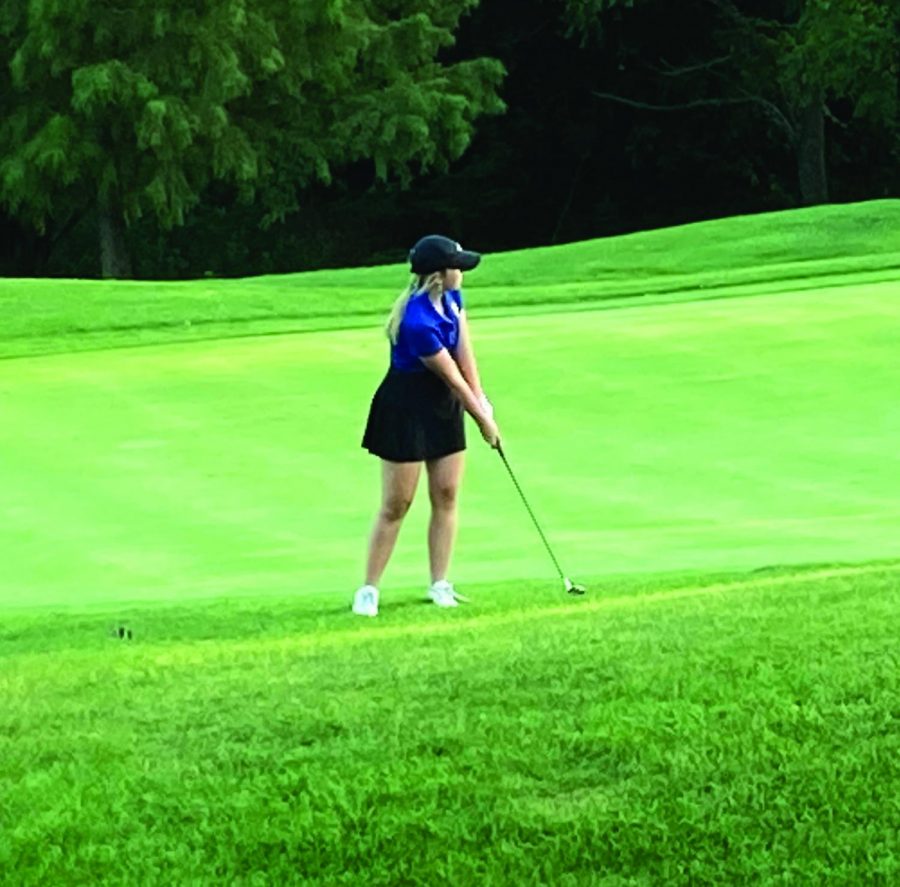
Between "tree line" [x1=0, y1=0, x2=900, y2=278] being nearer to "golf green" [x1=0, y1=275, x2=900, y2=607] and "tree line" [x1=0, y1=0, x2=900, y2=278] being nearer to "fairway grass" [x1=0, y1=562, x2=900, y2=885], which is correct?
"golf green" [x1=0, y1=275, x2=900, y2=607]

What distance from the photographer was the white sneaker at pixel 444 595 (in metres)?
8.25

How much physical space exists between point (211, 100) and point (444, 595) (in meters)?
32.7

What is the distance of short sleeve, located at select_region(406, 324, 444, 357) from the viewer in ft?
26.3

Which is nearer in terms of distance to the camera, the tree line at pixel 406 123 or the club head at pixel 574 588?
the club head at pixel 574 588

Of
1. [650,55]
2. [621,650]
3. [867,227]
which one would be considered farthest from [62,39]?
[621,650]

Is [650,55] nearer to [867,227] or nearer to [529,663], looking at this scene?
[867,227]

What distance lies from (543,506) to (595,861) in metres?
6.39

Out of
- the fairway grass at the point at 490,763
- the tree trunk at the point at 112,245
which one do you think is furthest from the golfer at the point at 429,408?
the tree trunk at the point at 112,245

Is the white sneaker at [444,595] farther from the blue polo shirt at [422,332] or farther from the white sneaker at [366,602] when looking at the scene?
the blue polo shirt at [422,332]

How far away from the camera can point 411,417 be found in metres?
8.25

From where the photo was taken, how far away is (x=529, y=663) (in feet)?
18.7

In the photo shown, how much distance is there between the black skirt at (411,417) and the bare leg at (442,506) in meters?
0.12

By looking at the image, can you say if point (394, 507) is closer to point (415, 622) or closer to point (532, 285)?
point (415, 622)

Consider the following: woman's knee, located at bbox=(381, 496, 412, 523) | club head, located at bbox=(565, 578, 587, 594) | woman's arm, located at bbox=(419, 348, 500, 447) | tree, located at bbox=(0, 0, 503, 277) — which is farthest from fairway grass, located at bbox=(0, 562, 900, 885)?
tree, located at bbox=(0, 0, 503, 277)
